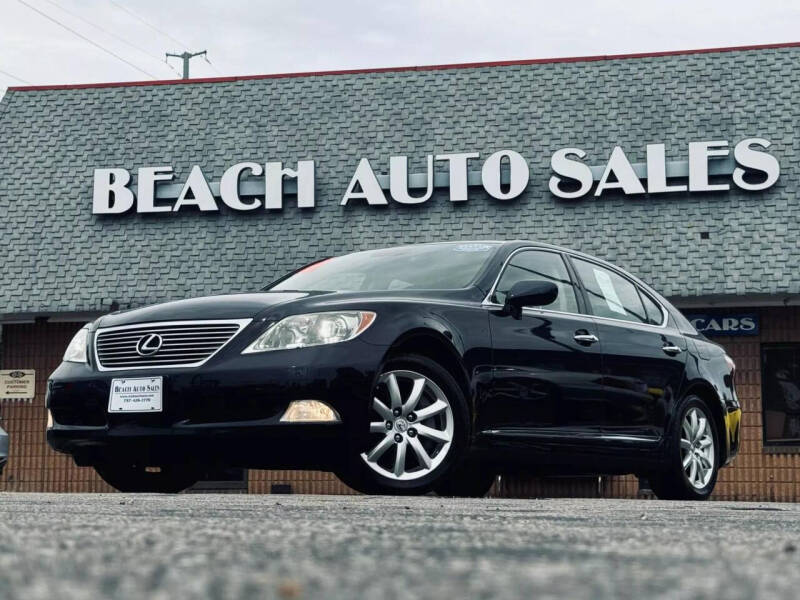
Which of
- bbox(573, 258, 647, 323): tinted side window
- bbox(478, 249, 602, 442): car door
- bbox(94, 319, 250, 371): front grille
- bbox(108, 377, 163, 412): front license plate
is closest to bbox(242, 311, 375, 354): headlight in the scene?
bbox(94, 319, 250, 371): front grille

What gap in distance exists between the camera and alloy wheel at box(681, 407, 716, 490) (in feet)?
28.1

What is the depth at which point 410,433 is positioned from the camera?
6.50 m

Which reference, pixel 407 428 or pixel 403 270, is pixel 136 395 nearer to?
pixel 407 428

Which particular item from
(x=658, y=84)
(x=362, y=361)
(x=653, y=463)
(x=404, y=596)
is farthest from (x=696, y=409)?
(x=658, y=84)

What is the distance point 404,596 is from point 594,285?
6519 mm

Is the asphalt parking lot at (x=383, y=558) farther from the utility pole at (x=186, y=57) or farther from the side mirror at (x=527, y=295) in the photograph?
the utility pole at (x=186, y=57)

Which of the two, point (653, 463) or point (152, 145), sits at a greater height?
point (152, 145)

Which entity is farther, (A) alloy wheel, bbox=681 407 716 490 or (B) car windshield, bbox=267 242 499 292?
(A) alloy wheel, bbox=681 407 716 490

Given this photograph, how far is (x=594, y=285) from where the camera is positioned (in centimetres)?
832

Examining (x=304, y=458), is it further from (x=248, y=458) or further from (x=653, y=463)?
(x=653, y=463)

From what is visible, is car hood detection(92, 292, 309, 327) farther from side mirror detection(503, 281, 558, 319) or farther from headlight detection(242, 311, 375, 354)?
side mirror detection(503, 281, 558, 319)

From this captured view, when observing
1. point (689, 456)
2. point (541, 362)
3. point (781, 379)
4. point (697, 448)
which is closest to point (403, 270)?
point (541, 362)

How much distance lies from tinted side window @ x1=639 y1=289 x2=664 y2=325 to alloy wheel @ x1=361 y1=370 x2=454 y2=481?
2.50 m

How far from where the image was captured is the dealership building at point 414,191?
717 inches
